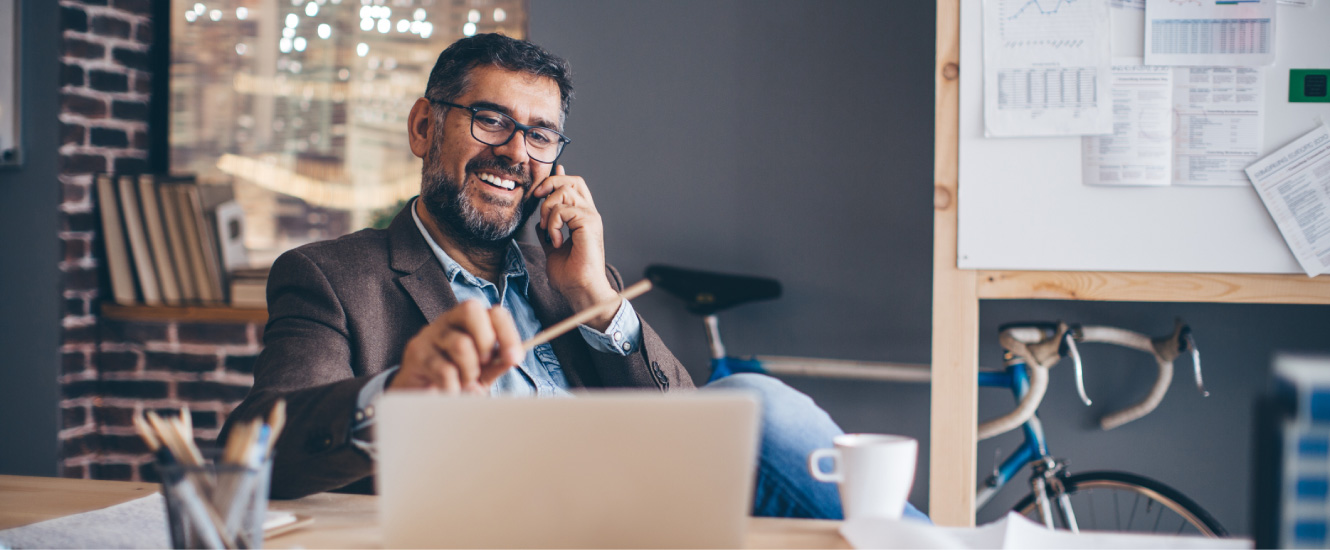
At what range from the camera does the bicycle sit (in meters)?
1.93

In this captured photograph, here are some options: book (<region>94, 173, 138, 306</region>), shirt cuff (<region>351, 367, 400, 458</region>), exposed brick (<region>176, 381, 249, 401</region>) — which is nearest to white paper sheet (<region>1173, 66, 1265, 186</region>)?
shirt cuff (<region>351, 367, 400, 458</region>)

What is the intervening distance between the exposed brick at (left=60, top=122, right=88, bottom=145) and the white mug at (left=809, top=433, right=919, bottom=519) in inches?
110

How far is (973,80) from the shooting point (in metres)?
1.63

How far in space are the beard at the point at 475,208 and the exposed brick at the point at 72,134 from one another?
5.79 feet

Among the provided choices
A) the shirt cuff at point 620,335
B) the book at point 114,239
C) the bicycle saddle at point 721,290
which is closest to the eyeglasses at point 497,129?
the shirt cuff at point 620,335

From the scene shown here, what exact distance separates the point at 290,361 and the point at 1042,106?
141 cm

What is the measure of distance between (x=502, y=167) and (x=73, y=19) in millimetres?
1968

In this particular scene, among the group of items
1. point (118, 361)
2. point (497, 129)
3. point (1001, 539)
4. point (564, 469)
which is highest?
point (497, 129)

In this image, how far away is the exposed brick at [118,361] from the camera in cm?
273

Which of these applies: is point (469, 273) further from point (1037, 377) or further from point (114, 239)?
point (114, 239)

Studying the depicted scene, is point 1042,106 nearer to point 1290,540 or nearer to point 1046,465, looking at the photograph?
point 1046,465

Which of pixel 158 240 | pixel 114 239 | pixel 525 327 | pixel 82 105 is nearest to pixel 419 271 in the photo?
pixel 525 327

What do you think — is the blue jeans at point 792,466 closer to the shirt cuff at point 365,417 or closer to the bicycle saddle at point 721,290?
the shirt cuff at point 365,417

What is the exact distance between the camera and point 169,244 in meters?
2.67
